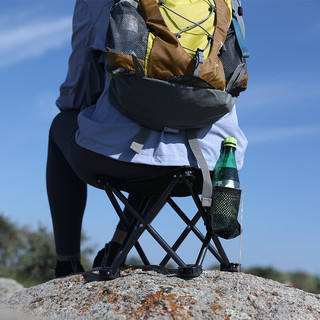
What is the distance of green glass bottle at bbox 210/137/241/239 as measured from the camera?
10.4ft

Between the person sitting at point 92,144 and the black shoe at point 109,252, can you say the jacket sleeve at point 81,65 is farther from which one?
the black shoe at point 109,252

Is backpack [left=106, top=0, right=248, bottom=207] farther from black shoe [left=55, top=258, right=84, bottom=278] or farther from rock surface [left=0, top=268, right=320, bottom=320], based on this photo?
black shoe [left=55, top=258, right=84, bottom=278]

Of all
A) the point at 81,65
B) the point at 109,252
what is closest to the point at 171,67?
the point at 81,65

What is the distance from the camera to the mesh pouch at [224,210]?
10.4 ft

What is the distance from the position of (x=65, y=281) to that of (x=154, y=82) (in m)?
1.38

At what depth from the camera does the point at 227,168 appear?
3.23 metres

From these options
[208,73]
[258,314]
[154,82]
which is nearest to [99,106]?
[154,82]

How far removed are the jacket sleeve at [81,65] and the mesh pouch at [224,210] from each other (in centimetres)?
106

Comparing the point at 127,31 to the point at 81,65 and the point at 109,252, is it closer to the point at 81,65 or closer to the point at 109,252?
the point at 81,65

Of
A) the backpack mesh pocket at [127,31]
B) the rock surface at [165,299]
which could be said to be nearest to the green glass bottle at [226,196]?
the rock surface at [165,299]

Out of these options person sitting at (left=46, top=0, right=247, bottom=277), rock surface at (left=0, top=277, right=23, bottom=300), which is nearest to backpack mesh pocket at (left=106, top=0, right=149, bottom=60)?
person sitting at (left=46, top=0, right=247, bottom=277)

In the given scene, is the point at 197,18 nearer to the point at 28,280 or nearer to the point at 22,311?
the point at 22,311

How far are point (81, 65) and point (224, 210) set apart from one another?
136cm

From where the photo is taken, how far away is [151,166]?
325 centimetres
